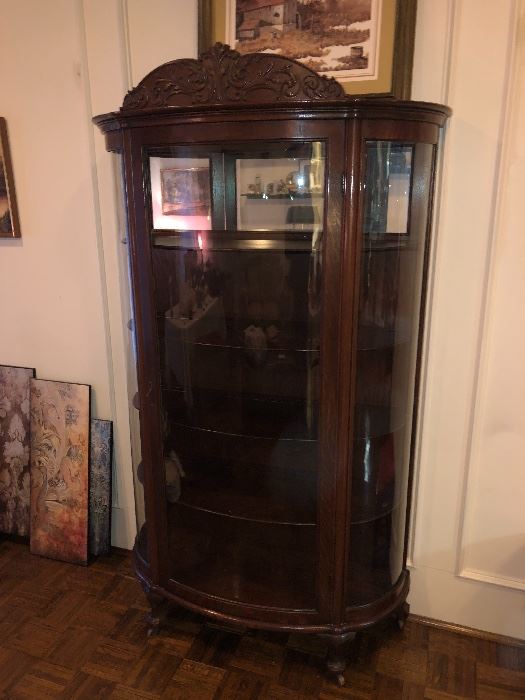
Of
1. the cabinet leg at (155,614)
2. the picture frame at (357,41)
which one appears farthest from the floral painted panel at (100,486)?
the picture frame at (357,41)

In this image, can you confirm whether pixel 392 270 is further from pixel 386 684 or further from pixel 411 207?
pixel 386 684

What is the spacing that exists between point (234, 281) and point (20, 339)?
45.8 inches

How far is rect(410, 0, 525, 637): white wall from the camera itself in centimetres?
149

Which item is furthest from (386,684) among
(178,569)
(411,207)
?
(411,207)

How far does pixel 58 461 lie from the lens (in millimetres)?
2258

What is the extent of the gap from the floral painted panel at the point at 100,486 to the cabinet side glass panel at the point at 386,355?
108cm

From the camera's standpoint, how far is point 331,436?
1512 millimetres

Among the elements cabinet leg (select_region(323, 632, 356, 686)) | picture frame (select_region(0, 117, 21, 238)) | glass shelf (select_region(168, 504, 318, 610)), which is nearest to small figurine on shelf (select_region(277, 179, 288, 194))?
glass shelf (select_region(168, 504, 318, 610))

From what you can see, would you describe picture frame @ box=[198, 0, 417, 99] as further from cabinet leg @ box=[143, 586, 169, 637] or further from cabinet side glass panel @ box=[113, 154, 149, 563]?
cabinet leg @ box=[143, 586, 169, 637]

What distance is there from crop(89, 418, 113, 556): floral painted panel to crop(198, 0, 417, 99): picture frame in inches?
57.9

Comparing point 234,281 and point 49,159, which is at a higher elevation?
point 49,159

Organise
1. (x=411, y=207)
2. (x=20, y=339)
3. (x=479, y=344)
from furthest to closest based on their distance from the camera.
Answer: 1. (x=20, y=339)
2. (x=479, y=344)
3. (x=411, y=207)

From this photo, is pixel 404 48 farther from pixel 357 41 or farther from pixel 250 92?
pixel 250 92

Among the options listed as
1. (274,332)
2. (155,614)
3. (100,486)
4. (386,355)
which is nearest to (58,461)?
(100,486)
